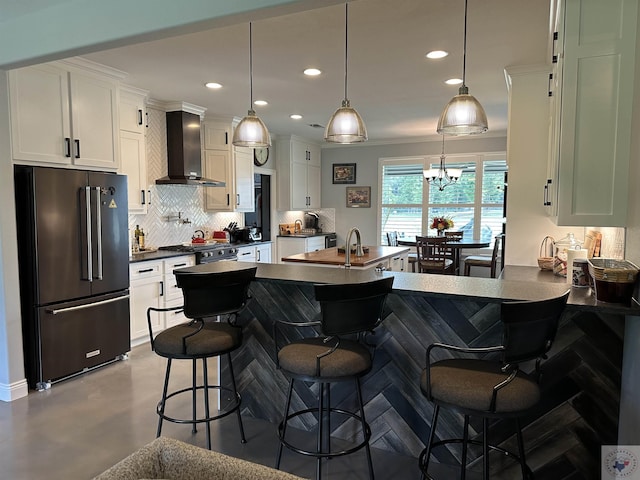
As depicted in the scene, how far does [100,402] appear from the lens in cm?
314

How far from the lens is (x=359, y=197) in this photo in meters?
8.12

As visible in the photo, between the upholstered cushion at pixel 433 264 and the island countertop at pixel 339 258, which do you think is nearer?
the island countertop at pixel 339 258

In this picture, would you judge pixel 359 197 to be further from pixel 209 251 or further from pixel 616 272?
pixel 616 272

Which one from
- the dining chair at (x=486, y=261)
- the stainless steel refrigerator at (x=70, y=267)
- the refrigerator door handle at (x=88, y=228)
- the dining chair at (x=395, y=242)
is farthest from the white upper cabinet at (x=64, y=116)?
the dining chair at (x=486, y=261)

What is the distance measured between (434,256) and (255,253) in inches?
100

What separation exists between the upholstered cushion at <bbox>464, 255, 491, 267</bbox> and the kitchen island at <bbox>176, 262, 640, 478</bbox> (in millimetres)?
4237

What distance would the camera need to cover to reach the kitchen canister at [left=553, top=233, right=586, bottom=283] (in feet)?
10.5

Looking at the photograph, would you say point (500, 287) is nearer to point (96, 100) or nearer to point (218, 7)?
point (218, 7)

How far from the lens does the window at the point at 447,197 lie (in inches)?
282

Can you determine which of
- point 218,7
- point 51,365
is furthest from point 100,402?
point 218,7

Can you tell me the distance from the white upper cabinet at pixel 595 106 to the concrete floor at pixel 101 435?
1.61 meters

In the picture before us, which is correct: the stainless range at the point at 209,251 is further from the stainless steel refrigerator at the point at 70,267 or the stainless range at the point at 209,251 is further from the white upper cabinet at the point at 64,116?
the white upper cabinet at the point at 64,116

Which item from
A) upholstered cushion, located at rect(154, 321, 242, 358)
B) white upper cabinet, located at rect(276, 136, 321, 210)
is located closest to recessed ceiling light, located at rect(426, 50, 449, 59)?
upholstered cushion, located at rect(154, 321, 242, 358)

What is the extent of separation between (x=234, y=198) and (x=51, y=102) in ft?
9.19
